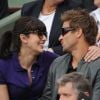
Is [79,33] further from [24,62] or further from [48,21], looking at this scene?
[48,21]

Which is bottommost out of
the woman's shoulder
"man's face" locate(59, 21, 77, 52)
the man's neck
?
the woman's shoulder

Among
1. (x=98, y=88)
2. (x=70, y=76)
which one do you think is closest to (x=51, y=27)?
(x=98, y=88)

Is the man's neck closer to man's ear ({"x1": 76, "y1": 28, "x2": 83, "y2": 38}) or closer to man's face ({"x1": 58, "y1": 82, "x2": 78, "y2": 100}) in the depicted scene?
man's ear ({"x1": 76, "y1": 28, "x2": 83, "y2": 38})

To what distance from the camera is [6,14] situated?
6953 millimetres

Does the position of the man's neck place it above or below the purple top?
above

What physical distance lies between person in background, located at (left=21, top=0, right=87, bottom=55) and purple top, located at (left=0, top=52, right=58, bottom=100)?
451mm

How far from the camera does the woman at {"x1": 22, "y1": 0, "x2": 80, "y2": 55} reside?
18.4 feet

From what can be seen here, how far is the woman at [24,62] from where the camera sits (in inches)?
194

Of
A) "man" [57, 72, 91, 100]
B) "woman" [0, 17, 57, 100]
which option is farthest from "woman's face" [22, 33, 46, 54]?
"man" [57, 72, 91, 100]

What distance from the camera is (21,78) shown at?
496 centimetres

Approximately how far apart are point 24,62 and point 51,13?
97 cm

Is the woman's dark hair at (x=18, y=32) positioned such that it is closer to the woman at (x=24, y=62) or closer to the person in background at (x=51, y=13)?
the woman at (x=24, y=62)

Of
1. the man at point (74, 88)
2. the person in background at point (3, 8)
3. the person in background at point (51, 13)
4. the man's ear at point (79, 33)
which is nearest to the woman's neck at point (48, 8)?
the person in background at point (51, 13)

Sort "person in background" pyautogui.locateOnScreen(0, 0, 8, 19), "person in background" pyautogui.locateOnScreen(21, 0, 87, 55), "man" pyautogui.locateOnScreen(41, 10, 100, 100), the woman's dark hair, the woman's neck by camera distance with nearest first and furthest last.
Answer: "man" pyautogui.locateOnScreen(41, 10, 100, 100)
the woman's dark hair
"person in background" pyautogui.locateOnScreen(21, 0, 87, 55)
the woman's neck
"person in background" pyautogui.locateOnScreen(0, 0, 8, 19)
